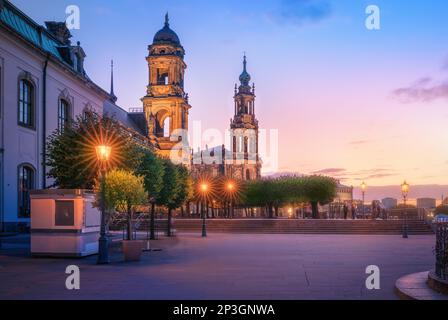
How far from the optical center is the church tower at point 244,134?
118444 millimetres

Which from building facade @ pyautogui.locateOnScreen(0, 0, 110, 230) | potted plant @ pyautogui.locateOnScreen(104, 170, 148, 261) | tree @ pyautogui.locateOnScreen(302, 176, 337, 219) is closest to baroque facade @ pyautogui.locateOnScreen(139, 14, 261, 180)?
tree @ pyautogui.locateOnScreen(302, 176, 337, 219)

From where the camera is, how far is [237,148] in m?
119

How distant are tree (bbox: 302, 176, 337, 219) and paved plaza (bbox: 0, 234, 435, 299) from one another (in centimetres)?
4155

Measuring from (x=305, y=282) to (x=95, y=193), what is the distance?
444 inches

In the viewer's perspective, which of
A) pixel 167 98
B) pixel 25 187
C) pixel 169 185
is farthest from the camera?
pixel 167 98

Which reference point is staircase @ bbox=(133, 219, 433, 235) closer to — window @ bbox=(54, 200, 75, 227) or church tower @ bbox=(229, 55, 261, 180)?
window @ bbox=(54, 200, 75, 227)

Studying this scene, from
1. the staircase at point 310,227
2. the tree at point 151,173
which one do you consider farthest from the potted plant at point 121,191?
the staircase at point 310,227

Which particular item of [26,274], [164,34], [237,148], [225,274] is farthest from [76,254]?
[237,148]

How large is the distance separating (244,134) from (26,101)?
83.2 m

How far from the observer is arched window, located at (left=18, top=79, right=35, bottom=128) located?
36250mm

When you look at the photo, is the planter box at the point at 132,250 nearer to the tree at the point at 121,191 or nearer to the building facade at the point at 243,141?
the tree at the point at 121,191

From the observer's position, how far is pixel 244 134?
4673 inches

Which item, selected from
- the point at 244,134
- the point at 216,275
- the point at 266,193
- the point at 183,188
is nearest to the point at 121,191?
the point at 216,275

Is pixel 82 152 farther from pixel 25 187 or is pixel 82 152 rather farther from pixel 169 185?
pixel 169 185
